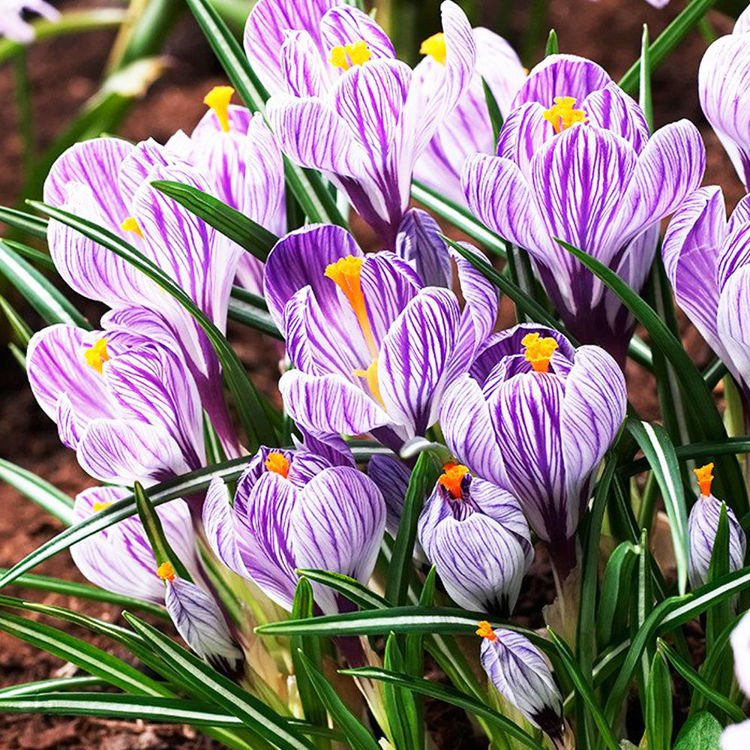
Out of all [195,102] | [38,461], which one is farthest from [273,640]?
[195,102]

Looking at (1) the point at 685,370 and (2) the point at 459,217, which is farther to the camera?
(2) the point at 459,217

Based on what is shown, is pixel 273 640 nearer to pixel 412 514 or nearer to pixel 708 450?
pixel 412 514

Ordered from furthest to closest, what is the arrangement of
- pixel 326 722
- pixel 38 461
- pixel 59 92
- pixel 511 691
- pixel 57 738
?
pixel 59 92 < pixel 38 461 < pixel 57 738 < pixel 326 722 < pixel 511 691

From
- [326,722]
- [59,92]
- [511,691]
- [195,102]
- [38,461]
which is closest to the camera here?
[511,691]

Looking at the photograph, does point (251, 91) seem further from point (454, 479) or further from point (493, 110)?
point (454, 479)

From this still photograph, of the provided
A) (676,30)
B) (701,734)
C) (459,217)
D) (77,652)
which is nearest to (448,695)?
(701,734)

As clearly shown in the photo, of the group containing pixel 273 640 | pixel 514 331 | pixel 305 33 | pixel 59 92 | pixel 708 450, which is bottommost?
pixel 273 640

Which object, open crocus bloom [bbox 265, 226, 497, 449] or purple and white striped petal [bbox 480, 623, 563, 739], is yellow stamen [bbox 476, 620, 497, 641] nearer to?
purple and white striped petal [bbox 480, 623, 563, 739]
